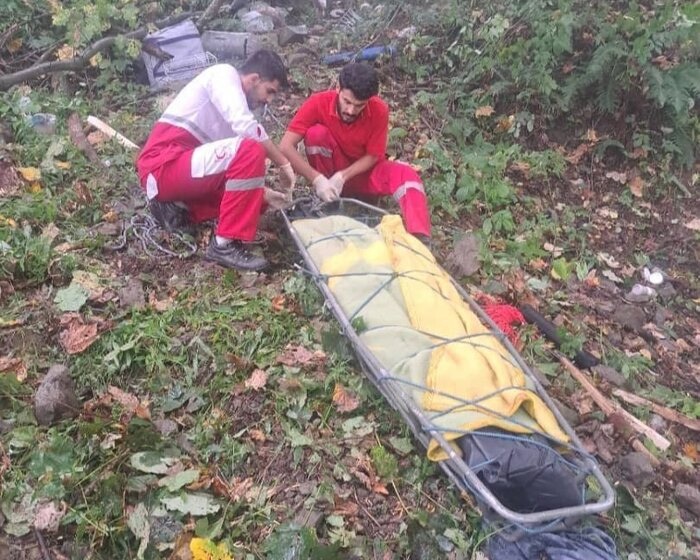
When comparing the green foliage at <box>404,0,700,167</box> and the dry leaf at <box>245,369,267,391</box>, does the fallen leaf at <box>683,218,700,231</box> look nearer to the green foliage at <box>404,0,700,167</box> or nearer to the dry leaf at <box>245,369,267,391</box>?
the green foliage at <box>404,0,700,167</box>

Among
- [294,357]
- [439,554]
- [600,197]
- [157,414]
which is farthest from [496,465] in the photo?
[600,197]

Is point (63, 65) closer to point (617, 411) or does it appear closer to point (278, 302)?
point (278, 302)

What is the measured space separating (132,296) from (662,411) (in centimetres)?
329

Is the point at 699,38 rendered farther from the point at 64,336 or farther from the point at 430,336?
the point at 64,336

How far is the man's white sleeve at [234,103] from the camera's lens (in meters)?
4.15

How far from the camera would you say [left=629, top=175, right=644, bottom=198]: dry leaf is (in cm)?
613

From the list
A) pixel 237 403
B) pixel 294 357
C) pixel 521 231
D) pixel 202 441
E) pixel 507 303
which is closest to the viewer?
pixel 202 441

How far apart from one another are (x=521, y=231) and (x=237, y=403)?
310 centimetres

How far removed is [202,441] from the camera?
125 inches

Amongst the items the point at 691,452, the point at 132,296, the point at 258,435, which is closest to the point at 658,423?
the point at 691,452

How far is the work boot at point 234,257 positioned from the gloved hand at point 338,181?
812 mm

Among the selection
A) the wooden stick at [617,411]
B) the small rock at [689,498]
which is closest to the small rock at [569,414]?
the wooden stick at [617,411]

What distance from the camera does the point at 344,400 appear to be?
343cm

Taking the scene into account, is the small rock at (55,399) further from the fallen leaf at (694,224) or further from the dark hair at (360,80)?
the fallen leaf at (694,224)
